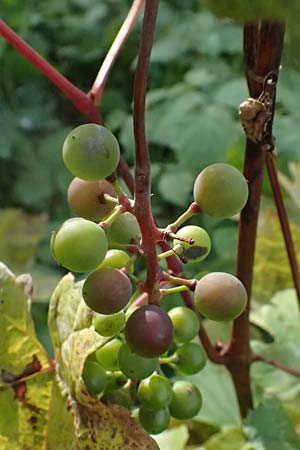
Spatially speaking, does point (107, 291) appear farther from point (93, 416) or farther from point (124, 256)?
point (93, 416)

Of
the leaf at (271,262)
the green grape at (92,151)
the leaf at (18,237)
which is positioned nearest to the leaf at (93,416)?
the green grape at (92,151)

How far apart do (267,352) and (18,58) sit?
1.32 metres

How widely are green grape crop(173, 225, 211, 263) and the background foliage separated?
10 centimetres

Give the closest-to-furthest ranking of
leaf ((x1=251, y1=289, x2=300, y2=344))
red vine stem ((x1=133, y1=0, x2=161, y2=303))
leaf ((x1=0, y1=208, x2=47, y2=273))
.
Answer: red vine stem ((x1=133, y1=0, x2=161, y2=303)), leaf ((x1=251, y1=289, x2=300, y2=344)), leaf ((x1=0, y1=208, x2=47, y2=273))

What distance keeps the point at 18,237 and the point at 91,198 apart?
74 centimetres

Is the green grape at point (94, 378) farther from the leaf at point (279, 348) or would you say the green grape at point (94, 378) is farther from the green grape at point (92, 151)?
the leaf at point (279, 348)

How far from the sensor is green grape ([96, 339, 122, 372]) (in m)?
0.41

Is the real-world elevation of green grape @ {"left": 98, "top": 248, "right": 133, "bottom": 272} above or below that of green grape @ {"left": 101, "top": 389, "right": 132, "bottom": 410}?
above

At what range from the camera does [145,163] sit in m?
0.32

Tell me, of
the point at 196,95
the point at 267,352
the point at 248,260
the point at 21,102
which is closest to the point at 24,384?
the point at 248,260

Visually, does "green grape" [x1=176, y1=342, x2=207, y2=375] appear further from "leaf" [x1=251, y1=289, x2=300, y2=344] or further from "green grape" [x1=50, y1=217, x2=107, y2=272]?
"leaf" [x1=251, y1=289, x2=300, y2=344]

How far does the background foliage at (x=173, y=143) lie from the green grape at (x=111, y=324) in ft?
0.50

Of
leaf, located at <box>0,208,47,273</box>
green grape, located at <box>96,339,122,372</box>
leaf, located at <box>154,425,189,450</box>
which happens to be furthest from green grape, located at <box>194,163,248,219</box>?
leaf, located at <box>0,208,47,273</box>

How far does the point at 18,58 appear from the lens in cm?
182
